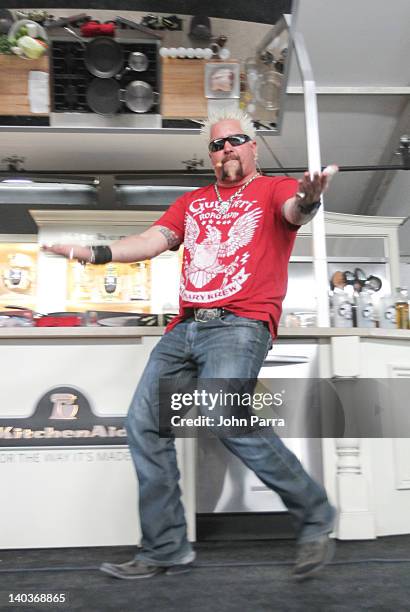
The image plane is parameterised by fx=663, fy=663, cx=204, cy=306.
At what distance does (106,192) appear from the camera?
16.9 feet

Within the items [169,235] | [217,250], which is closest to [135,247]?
[169,235]

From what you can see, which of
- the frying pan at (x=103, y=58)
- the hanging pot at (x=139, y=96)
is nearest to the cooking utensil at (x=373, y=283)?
the hanging pot at (x=139, y=96)

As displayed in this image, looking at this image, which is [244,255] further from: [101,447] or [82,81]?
[82,81]

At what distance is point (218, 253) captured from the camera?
193 centimetres

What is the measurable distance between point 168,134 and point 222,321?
2.80 m

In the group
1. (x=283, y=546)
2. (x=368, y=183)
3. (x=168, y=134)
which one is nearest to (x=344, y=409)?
(x=283, y=546)

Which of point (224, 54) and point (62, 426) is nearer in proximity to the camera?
point (62, 426)

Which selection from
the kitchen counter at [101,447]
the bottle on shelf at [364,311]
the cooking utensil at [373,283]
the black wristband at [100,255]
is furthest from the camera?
the cooking utensil at [373,283]

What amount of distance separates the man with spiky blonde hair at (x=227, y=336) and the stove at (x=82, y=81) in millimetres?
2275

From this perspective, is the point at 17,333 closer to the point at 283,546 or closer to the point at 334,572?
the point at 283,546

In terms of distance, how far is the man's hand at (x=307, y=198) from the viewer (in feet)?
5.38

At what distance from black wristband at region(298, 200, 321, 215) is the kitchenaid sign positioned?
124cm

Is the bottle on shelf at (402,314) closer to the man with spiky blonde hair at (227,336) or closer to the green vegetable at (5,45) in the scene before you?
the man with spiky blonde hair at (227,336)

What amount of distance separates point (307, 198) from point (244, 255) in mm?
281
